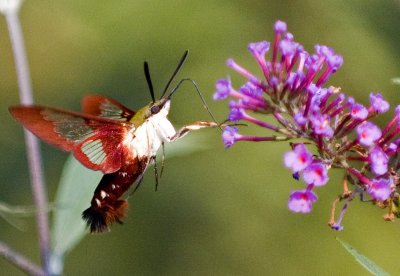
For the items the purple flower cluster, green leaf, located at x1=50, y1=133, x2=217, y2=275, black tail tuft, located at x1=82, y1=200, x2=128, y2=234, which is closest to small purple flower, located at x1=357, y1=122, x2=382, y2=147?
the purple flower cluster

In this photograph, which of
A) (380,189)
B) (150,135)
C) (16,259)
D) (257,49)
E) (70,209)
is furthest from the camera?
(70,209)

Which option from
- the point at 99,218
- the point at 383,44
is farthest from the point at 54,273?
the point at 383,44

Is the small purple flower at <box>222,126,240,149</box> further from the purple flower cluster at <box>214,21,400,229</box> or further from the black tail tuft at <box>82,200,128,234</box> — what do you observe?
the black tail tuft at <box>82,200,128,234</box>

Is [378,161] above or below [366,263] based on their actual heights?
above

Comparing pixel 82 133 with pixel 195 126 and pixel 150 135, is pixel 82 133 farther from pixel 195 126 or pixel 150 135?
pixel 195 126

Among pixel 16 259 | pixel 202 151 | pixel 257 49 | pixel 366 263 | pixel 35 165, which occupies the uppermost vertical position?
pixel 257 49

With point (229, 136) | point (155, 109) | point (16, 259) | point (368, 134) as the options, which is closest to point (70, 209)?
point (16, 259)
